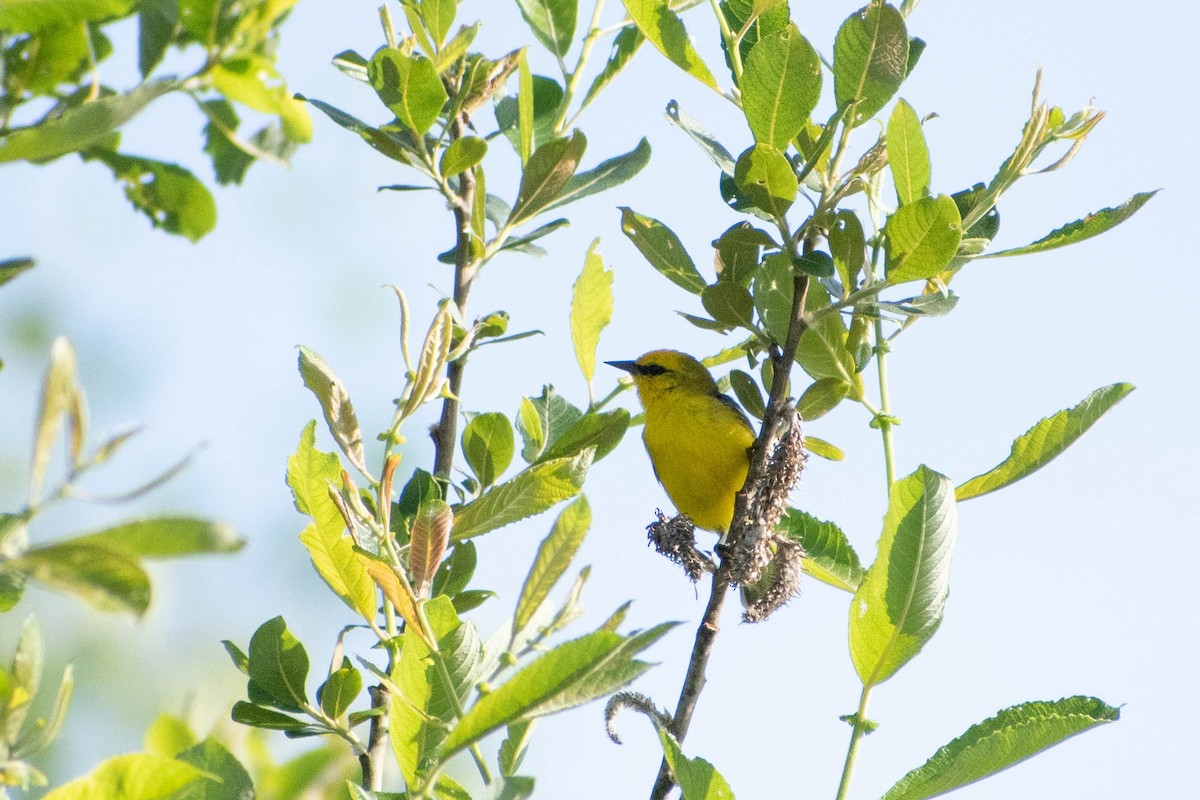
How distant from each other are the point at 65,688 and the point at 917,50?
186 centimetres

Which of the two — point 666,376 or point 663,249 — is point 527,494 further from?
point 666,376

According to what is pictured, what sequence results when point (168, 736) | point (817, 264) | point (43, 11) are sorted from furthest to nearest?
point (817, 264) < point (168, 736) < point (43, 11)

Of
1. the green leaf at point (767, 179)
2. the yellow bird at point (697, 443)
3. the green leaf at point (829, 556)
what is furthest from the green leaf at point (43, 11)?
the yellow bird at point (697, 443)

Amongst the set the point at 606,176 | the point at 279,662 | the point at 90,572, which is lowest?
the point at 90,572

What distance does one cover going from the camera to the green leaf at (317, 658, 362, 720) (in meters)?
1.91

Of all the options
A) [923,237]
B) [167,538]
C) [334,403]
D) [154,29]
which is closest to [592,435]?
[334,403]

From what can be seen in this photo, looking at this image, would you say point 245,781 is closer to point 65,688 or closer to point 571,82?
point 65,688

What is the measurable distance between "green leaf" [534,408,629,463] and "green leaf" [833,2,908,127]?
68 cm

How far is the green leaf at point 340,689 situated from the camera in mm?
1905

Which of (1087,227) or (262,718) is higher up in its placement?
(1087,227)

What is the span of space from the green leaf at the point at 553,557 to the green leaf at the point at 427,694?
151 millimetres

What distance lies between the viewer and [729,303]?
7.72 ft

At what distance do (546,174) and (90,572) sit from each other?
1.54m

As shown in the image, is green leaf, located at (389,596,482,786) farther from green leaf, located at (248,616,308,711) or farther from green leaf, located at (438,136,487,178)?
green leaf, located at (438,136,487,178)
